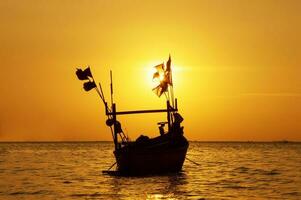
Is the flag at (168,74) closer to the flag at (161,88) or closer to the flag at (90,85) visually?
the flag at (161,88)

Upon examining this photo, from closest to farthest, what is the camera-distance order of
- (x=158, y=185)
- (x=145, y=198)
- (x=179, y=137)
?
(x=145, y=198) → (x=158, y=185) → (x=179, y=137)

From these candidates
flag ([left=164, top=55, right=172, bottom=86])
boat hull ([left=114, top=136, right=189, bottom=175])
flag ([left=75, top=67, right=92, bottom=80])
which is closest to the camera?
flag ([left=75, top=67, right=92, bottom=80])

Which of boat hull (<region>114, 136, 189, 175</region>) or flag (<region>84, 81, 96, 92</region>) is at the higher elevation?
flag (<region>84, 81, 96, 92</region>)

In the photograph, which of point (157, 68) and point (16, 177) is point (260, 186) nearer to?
point (157, 68)

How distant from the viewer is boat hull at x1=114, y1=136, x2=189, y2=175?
50281 mm

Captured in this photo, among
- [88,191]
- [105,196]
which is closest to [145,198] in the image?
[105,196]

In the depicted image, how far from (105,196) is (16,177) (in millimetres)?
18462

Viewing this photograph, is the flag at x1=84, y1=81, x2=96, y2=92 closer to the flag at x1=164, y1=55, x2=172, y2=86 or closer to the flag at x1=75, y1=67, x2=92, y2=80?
the flag at x1=75, y1=67, x2=92, y2=80

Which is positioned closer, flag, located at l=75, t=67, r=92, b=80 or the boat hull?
flag, located at l=75, t=67, r=92, b=80

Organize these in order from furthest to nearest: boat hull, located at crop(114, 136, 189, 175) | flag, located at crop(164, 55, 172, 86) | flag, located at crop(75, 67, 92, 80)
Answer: flag, located at crop(164, 55, 172, 86) < boat hull, located at crop(114, 136, 189, 175) < flag, located at crop(75, 67, 92, 80)

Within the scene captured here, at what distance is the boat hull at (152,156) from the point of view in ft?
165

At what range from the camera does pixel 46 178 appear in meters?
56.5

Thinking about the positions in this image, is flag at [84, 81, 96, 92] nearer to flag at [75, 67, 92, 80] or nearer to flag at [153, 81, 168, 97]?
flag at [75, 67, 92, 80]

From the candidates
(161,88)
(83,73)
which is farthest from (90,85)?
(161,88)
